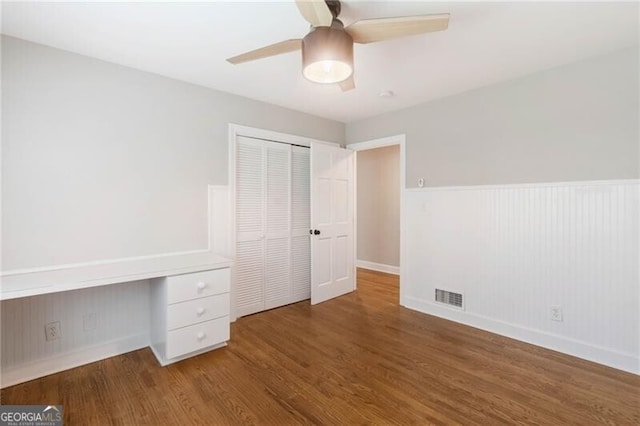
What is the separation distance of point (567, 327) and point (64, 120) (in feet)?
14.6

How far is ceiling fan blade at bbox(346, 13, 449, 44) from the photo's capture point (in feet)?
4.97

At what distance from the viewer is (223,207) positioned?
317cm

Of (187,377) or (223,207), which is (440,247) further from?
(187,377)

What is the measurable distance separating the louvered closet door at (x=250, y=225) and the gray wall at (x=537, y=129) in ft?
6.07

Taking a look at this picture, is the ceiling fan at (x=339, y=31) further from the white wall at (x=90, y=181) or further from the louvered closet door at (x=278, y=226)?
the louvered closet door at (x=278, y=226)

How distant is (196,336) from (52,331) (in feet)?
3.44

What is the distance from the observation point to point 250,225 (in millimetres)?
3459

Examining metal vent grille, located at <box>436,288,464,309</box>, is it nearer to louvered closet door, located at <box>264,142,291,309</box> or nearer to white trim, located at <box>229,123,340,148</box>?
louvered closet door, located at <box>264,142,291,309</box>

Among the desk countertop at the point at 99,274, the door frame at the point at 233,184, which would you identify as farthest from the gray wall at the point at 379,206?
the desk countertop at the point at 99,274

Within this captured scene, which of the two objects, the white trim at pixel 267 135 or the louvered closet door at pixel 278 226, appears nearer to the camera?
the white trim at pixel 267 135

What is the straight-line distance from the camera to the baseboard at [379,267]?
18.0 feet

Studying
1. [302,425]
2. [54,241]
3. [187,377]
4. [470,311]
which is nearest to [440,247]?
[470,311]

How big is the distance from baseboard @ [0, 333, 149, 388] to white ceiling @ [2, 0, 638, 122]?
237 centimetres

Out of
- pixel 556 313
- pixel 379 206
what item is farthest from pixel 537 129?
pixel 379 206
